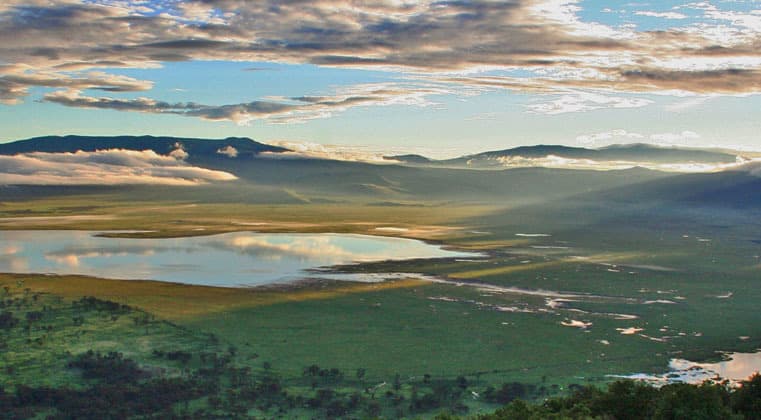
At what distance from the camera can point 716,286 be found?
109 metres

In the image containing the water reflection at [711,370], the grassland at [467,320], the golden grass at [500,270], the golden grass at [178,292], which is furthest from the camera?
the golden grass at [500,270]

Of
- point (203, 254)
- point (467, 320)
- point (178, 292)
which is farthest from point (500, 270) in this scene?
point (203, 254)

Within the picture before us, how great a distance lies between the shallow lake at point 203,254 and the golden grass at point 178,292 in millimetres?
5723

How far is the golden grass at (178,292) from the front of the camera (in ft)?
290

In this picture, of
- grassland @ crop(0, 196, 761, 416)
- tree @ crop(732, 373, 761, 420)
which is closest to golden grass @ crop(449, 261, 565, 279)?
grassland @ crop(0, 196, 761, 416)

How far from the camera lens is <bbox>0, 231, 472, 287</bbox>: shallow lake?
380 feet

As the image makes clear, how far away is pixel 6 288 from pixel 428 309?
52.3 m

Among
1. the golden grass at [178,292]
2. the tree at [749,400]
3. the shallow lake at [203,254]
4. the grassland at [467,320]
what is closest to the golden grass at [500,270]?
the grassland at [467,320]

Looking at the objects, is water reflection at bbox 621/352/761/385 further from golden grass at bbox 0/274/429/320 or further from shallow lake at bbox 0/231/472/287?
shallow lake at bbox 0/231/472/287

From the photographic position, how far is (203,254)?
142500mm

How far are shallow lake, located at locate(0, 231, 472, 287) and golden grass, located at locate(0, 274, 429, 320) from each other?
18.8 feet

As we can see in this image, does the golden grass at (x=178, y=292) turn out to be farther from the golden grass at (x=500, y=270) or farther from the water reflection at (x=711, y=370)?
the water reflection at (x=711, y=370)

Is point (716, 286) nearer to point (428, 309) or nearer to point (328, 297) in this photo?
point (428, 309)

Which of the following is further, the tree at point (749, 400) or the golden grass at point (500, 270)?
the golden grass at point (500, 270)
